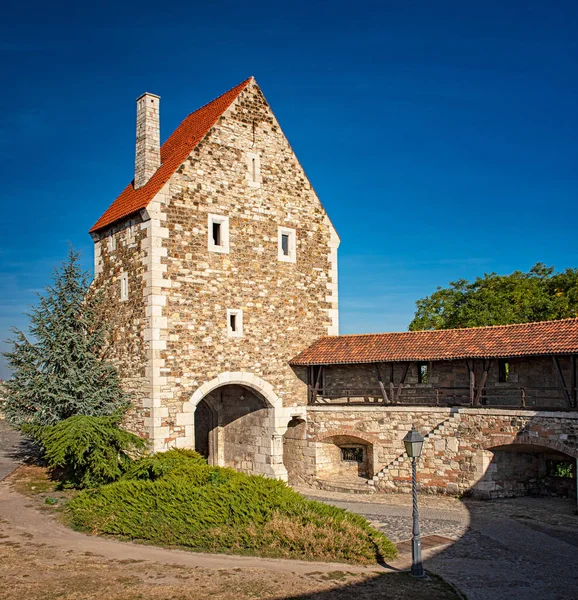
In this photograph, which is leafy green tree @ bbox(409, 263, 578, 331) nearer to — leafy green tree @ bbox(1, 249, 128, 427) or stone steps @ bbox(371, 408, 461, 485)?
stone steps @ bbox(371, 408, 461, 485)

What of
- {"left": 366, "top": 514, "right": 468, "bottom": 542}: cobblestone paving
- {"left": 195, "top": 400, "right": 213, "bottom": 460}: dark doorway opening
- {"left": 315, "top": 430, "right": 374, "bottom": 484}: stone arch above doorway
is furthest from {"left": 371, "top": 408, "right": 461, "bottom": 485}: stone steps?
{"left": 195, "top": 400, "right": 213, "bottom": 460}: dark doorway opening

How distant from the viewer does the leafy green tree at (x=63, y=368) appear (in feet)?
64.7

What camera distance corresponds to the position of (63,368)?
66.1 ft

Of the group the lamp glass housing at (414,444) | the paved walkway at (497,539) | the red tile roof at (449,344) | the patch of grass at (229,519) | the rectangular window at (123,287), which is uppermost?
the rectangular window at (123,287)

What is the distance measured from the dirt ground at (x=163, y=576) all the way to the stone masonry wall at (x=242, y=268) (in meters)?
6.04

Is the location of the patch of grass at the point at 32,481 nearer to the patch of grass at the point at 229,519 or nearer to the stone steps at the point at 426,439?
the patch of grass at the point at 229,519

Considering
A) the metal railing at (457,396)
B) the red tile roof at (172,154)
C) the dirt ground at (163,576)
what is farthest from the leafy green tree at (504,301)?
the dirt ground at (163,576)

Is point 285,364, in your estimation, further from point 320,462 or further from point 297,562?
point 297,562

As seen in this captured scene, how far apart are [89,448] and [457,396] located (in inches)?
425

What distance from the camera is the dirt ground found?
1002cm

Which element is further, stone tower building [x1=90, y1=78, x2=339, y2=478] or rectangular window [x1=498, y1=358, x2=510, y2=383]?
rectangular window [x1=498, y1=358, x2=510, y2=383]

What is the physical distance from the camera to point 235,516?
13.3m

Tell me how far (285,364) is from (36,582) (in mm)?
12096

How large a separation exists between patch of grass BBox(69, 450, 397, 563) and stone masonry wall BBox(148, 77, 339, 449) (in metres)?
3.96
